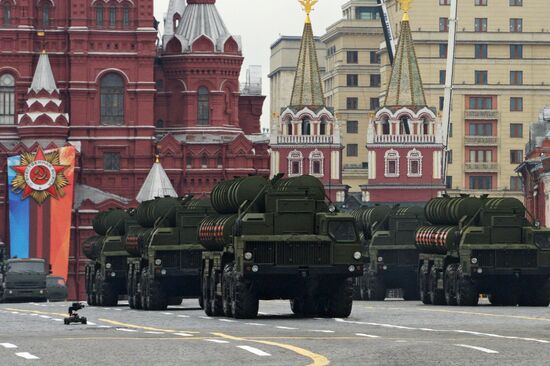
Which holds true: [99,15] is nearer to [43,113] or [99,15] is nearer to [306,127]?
[43,113]

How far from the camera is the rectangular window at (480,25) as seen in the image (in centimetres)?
19938

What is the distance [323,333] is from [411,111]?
430 feet

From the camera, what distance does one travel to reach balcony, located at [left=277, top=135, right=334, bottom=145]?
168m

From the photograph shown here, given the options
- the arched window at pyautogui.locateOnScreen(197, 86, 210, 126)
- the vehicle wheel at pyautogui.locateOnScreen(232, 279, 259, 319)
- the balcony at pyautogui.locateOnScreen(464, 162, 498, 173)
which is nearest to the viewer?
the vehicle wheel at pyautogui.locateOnScreen(232, 279, 259, 319)

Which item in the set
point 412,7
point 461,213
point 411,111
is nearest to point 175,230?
point 461,213

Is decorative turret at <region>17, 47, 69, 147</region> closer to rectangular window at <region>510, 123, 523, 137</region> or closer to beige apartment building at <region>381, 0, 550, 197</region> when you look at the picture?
beige apartment building at <region>381, 0, 550, 197</region>

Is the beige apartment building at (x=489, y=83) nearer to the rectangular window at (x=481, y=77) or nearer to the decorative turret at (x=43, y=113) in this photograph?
the rectangular window at (x=481, y=77)

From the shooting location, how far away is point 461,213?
55.0m

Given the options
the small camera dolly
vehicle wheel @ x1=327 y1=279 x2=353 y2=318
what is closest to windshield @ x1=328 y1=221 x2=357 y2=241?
vehicle wheel @ x1=327 y1=279 x2=353 y2=318

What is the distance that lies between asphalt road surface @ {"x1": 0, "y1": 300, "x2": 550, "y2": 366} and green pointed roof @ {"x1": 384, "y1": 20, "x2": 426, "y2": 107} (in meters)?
120

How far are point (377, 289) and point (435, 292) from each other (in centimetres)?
1109

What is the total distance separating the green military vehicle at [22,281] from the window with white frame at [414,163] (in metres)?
79.6

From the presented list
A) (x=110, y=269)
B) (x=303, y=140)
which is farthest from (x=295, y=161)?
(x=110, y=269)

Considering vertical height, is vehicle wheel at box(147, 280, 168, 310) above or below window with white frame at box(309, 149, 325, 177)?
below
